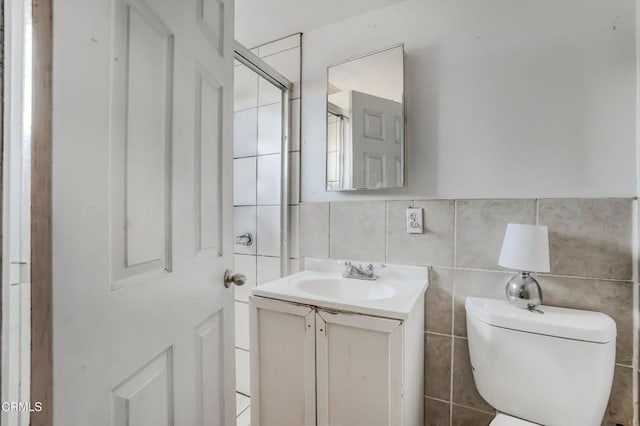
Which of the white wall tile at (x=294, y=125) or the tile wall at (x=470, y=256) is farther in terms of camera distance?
the white wall tile at (x=294, y=125)

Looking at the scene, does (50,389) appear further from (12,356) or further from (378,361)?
(378,361)

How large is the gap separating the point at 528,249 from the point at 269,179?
1315mm

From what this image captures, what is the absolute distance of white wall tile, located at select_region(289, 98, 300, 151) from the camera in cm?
171

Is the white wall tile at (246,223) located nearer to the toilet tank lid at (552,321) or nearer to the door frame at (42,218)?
the toilet tank lid at (552,321)

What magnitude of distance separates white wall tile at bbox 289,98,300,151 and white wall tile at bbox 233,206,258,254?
1.50 ft

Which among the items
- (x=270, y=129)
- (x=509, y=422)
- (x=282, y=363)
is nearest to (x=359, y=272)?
(x=282, y=363)

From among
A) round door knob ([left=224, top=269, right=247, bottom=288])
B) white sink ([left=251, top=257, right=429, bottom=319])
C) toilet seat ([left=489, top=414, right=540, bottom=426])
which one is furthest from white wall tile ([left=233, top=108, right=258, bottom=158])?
toilet seat ([left=489, top=414, right=540, bottom=426])

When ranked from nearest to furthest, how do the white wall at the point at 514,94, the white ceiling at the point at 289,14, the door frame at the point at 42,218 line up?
the door frame at the point at 42,218
the white wall at the point at 514,94
the white ceiling at the point at 289,14

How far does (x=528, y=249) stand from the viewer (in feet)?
3.48

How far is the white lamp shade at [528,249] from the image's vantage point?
1048 millimetres

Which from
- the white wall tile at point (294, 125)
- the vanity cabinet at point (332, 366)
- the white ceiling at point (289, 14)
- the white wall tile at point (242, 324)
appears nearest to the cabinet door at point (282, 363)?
the vanity cabinet at point (332, 366)

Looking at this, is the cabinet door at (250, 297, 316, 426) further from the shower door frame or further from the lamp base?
the lamp base

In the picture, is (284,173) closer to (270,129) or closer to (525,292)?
(270,129)

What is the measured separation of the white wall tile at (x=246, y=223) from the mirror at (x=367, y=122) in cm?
55
